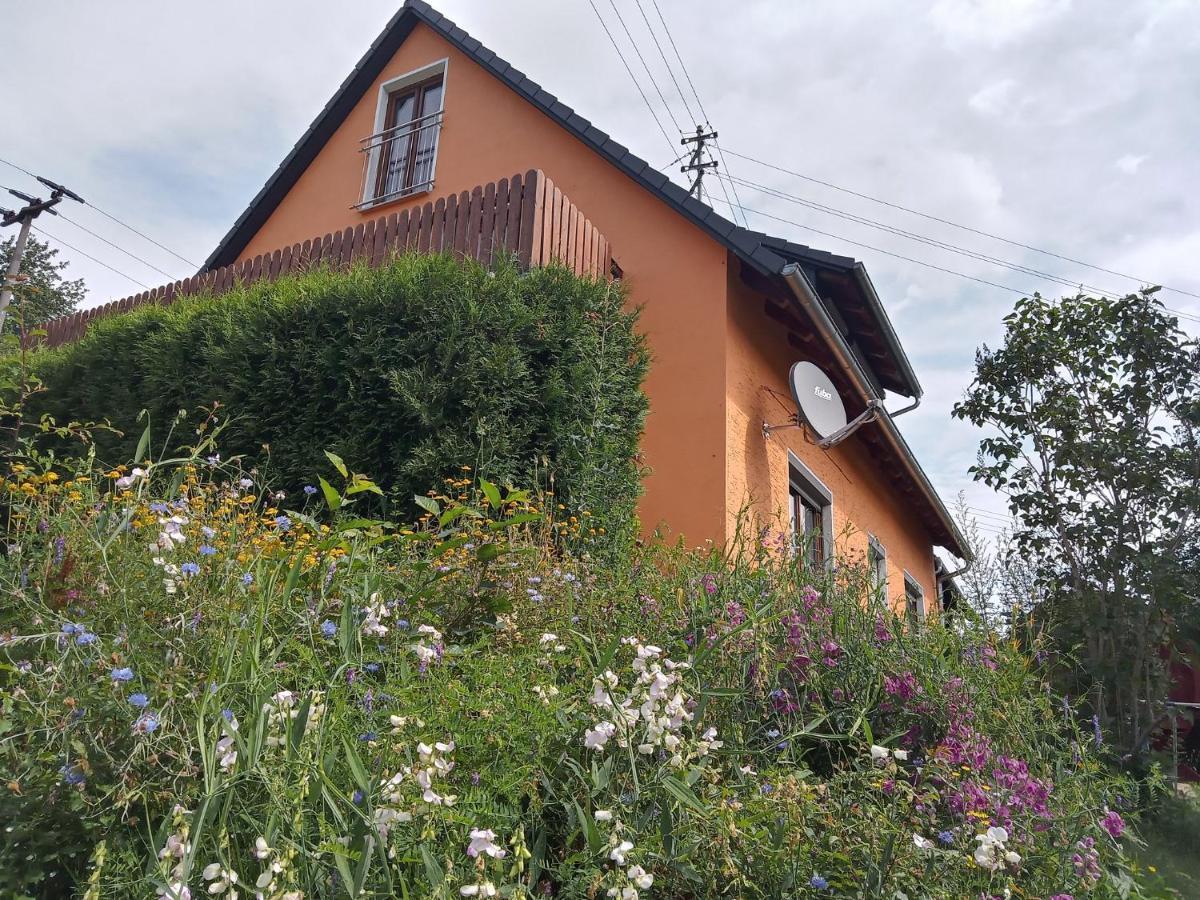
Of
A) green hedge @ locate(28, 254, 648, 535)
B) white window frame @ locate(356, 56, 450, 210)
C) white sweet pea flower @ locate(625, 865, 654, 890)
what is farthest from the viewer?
white window frame @ locate(356, 56, 450, 210)

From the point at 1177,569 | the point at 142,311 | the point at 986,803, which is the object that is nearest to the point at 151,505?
the point at 986,803

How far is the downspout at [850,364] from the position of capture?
633 centimetres

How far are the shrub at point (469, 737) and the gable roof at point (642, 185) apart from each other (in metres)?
3.96

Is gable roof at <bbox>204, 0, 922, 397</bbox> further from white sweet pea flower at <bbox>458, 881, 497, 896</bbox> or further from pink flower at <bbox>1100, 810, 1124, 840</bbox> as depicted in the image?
white sweet pea flower at <bbox>458, 881, 497, 896</bbox>

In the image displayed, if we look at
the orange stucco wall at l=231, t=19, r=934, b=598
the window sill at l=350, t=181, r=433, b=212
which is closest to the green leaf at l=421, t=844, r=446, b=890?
the orange stucco wall at l=231, t=19, r=934, b=598

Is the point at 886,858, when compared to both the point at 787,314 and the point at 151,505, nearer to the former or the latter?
the point at 151,505

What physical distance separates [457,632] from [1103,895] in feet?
6.95

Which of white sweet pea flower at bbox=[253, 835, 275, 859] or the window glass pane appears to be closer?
white sweet pea flower at bbox=[253, 835, 275, 859]

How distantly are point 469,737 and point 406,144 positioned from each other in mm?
8813

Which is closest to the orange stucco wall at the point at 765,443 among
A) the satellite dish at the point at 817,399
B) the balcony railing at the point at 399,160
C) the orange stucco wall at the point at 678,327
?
the orange stucco wall at the point at 678,327

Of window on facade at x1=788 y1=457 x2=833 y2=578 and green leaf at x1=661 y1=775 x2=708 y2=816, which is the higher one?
window on facade at x1=788 y1=457 x2=833 y2=578

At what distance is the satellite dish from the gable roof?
792 mm

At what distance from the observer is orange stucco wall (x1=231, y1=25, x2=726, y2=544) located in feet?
20.5

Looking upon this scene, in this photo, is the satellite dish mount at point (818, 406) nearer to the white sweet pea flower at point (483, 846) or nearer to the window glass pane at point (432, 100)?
the window glass pane at point (432, 100)
